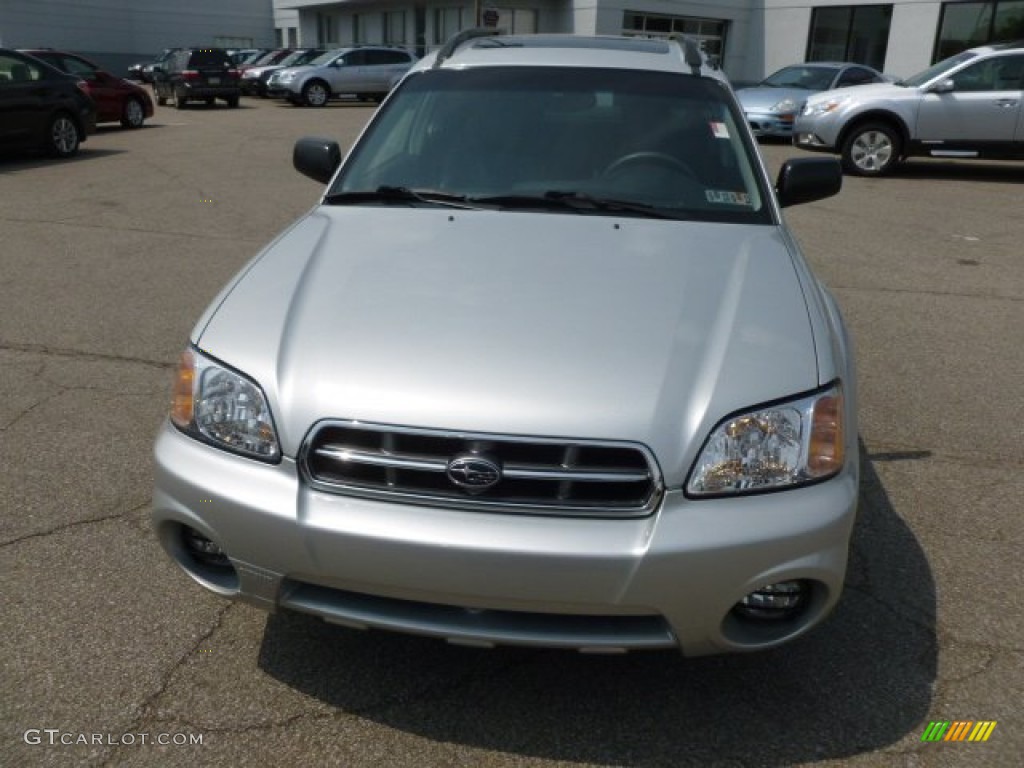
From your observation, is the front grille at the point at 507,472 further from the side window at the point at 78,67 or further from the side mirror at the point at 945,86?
the side window at the point at 78,67

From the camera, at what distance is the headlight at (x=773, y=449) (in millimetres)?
2174

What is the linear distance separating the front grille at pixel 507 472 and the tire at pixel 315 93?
26876 mm

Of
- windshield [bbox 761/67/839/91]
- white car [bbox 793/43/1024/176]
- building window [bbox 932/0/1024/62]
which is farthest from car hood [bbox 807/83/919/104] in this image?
building window [bbox 932/0/1024/62]

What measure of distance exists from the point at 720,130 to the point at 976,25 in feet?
85.5

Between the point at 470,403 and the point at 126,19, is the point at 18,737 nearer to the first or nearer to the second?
the point at 470,403

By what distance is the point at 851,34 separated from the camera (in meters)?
28.2

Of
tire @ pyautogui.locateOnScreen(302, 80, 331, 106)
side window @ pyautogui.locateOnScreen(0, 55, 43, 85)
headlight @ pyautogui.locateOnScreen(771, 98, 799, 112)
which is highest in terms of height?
side window @ pyautogui.locateOnScreen(0, 55, 43, 85)

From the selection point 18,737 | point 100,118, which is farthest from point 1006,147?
point 100,118

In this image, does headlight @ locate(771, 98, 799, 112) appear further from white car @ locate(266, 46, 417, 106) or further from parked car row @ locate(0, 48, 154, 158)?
white car @ locate(266, 46, 417, 106)

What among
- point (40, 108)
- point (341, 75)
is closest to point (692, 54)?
point (40, 108)

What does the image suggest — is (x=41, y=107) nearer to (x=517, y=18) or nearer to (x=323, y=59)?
(x=323, y=59)

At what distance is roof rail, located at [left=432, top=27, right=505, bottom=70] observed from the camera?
4164mm

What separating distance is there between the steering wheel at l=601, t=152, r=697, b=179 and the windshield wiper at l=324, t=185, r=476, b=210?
0.60 m

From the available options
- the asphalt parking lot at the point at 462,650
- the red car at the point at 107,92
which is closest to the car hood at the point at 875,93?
the asphalt parking lot at the point at 462,650
